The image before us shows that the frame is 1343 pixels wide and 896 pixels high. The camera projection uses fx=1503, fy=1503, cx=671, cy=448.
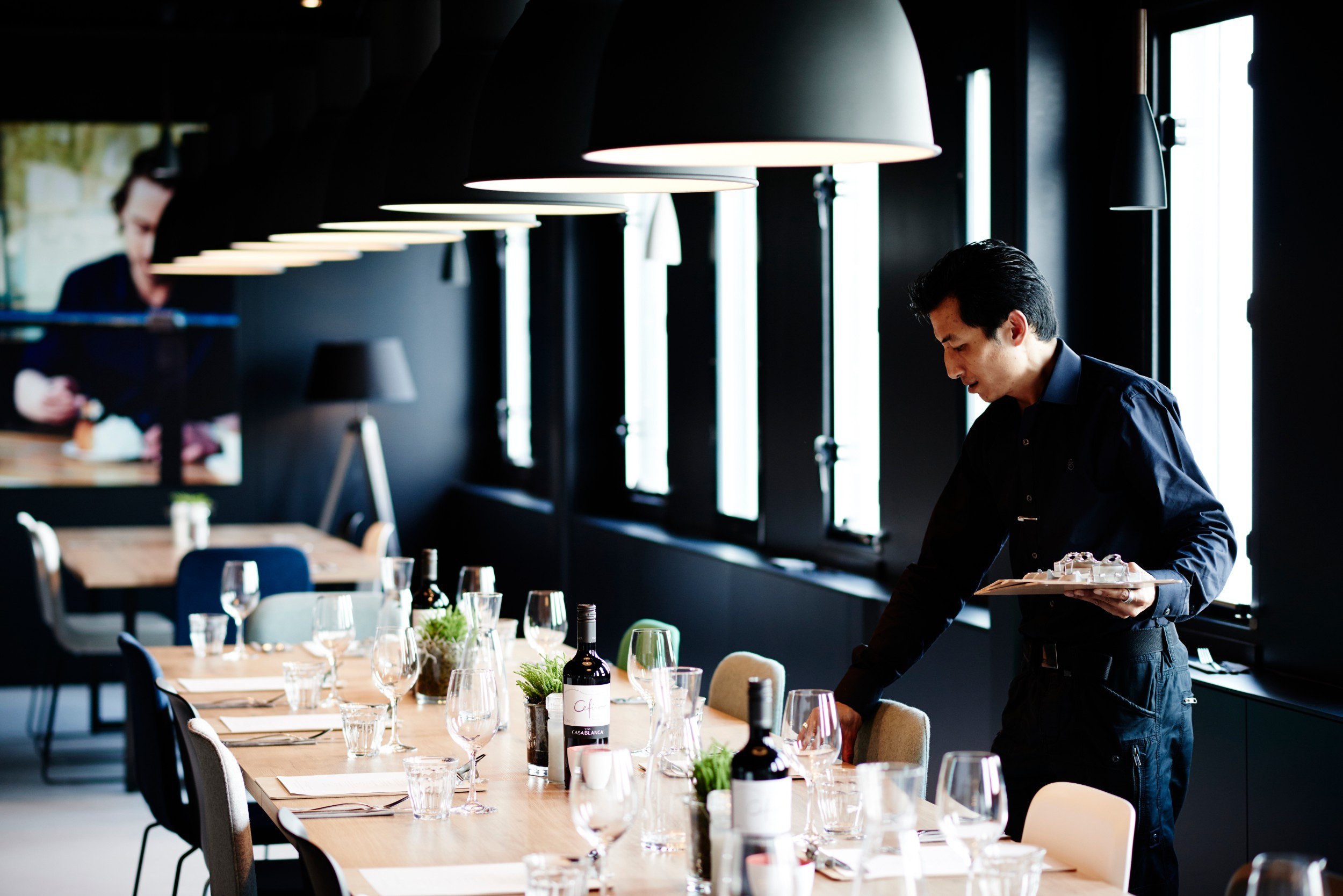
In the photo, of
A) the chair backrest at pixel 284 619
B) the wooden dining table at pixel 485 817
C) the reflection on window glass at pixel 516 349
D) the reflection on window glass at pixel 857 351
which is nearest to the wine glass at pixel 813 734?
the wooden dining table at pixel 485 817

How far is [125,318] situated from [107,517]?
1214 millimetres

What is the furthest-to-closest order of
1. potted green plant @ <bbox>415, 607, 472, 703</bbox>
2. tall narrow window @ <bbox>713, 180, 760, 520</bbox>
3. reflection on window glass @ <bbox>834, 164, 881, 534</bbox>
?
tall narrow window @ <bbox>713, 180, 760, 520</bbox>, reflection on window glass @ <bbox>834, 164, 881, 534</bbox>, potted green plant @ <bbox>415, 607, 472, 703</bbox>

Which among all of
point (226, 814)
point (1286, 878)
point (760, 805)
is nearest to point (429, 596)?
point (226, 814)

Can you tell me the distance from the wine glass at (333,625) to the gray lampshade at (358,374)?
18.4ft

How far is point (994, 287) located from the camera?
2.87 meters

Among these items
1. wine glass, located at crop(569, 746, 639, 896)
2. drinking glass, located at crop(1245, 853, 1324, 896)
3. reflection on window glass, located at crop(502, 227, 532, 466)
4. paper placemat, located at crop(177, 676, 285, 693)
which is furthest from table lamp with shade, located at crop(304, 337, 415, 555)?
drinking glass, located at crop(1245, 853, 1324, 896)

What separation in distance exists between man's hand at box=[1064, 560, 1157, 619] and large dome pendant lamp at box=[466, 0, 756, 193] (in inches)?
36.9

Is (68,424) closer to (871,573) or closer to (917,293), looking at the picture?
(871,573)

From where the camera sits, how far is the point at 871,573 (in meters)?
5.37

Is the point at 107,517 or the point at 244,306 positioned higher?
the point at 244,306

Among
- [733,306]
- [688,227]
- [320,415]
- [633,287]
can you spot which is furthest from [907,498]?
[320,415]

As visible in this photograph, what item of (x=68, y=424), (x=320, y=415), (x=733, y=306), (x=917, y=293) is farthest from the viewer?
(x=320, y=415)

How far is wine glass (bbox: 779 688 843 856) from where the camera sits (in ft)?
7.82

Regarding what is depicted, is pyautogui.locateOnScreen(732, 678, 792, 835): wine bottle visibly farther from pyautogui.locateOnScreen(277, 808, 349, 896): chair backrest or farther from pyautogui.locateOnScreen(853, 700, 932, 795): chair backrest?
pyautogui.locateOnScreen(853, 700, 932, 795): chair backrest
